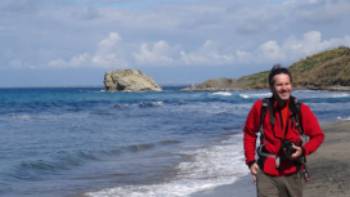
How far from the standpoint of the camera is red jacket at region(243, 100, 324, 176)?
5023 mm

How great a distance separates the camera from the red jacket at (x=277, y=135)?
5023mm

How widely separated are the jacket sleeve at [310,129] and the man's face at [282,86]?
0.54ft

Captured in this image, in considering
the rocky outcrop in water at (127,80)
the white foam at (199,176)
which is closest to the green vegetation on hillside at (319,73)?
the rocky outcrop in water at (127,80)

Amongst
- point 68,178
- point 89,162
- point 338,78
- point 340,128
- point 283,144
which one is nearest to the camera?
point 283,144

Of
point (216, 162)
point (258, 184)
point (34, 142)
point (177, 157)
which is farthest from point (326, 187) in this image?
point (34, 142)

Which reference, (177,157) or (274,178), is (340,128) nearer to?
(177,157)

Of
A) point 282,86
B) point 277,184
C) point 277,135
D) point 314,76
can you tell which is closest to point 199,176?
point 277,184

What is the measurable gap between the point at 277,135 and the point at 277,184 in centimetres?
44

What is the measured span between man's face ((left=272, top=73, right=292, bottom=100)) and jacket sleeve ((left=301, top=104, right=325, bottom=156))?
166 millimetres

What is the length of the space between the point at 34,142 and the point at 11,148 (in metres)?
2.20

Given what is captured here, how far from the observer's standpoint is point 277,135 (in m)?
5.05

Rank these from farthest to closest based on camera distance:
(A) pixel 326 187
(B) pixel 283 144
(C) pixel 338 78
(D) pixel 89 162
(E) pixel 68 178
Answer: (C) pixel 338 78
(D) pixel 89 162
(E) pixel 68 178
(A) pixel 326 187
(B) pixel 283 144

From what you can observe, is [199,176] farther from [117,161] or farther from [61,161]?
[61,161]

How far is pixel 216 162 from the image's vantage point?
52.1 ft
